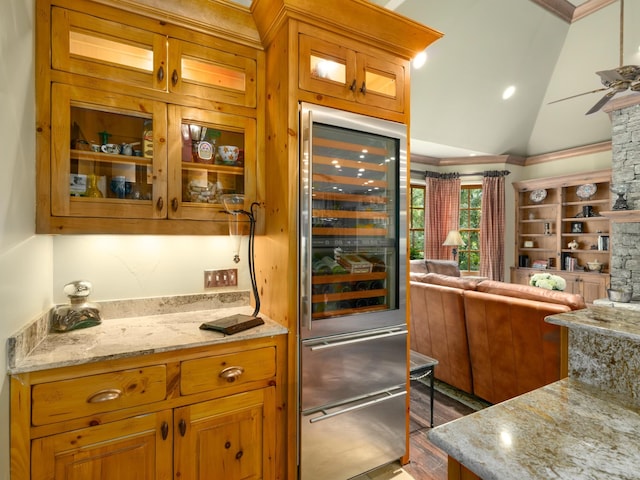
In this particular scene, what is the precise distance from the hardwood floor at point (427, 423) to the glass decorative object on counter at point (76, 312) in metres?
1.86

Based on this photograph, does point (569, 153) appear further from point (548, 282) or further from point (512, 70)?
point (548, 282)

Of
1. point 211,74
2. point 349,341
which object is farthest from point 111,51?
point 349,341

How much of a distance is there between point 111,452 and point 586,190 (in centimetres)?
736

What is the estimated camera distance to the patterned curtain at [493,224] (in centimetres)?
656

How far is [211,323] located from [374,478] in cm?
136

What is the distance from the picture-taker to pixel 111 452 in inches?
54.1

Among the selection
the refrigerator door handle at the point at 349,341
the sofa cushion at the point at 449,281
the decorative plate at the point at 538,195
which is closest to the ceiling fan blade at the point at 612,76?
the sofa cushion at the point at 449,281

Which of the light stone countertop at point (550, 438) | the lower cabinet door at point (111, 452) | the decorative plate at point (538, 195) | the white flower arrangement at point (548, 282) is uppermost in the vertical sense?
the decorative plate at point (538, 195)

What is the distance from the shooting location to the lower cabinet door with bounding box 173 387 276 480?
1.51 metres

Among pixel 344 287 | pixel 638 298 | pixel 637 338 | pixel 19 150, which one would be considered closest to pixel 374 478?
pixel 344 287

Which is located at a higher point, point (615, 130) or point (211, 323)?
point (615, 130)

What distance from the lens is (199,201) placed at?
1.87 meters

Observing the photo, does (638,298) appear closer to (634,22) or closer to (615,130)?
(615,130)

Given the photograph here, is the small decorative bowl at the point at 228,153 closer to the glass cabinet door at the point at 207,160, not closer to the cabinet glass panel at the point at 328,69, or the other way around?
the glass cabinet door at the point at 207,160
